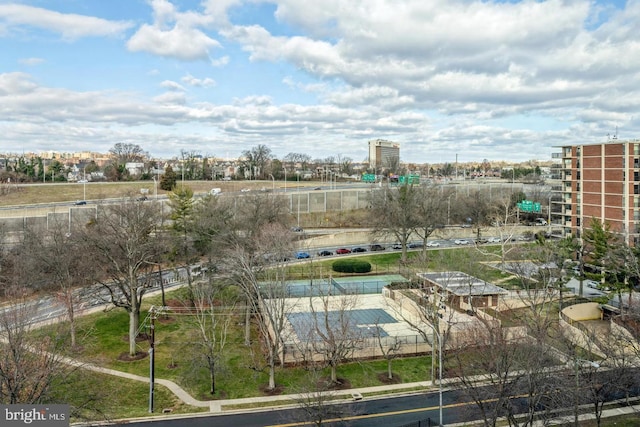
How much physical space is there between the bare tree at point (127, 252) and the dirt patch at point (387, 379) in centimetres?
1857

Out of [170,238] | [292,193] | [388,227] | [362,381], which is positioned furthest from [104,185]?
[362,381]

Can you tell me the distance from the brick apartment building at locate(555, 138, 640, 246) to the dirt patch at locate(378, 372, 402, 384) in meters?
37.3

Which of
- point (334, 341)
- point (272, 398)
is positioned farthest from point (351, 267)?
point (272, 398)

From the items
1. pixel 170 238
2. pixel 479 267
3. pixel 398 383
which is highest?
pixel 170 238

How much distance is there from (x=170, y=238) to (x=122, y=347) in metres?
14.7

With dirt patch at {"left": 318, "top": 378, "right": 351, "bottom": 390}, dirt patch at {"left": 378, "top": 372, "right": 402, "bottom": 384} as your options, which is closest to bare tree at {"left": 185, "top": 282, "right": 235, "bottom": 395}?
dirt patch at {"left": 318, "top": 378, "right": 351, "bottom": 390}

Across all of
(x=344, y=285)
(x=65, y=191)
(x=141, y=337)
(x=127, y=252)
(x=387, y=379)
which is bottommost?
(x=387, y=379)

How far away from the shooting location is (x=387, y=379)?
104 ft

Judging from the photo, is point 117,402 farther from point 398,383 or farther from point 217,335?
point 398,383

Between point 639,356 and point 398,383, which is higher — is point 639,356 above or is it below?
above

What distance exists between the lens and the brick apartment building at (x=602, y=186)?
60.2m

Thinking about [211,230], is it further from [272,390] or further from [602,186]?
[602,186]

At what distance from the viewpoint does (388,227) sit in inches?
2576

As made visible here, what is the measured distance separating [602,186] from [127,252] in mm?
60522
